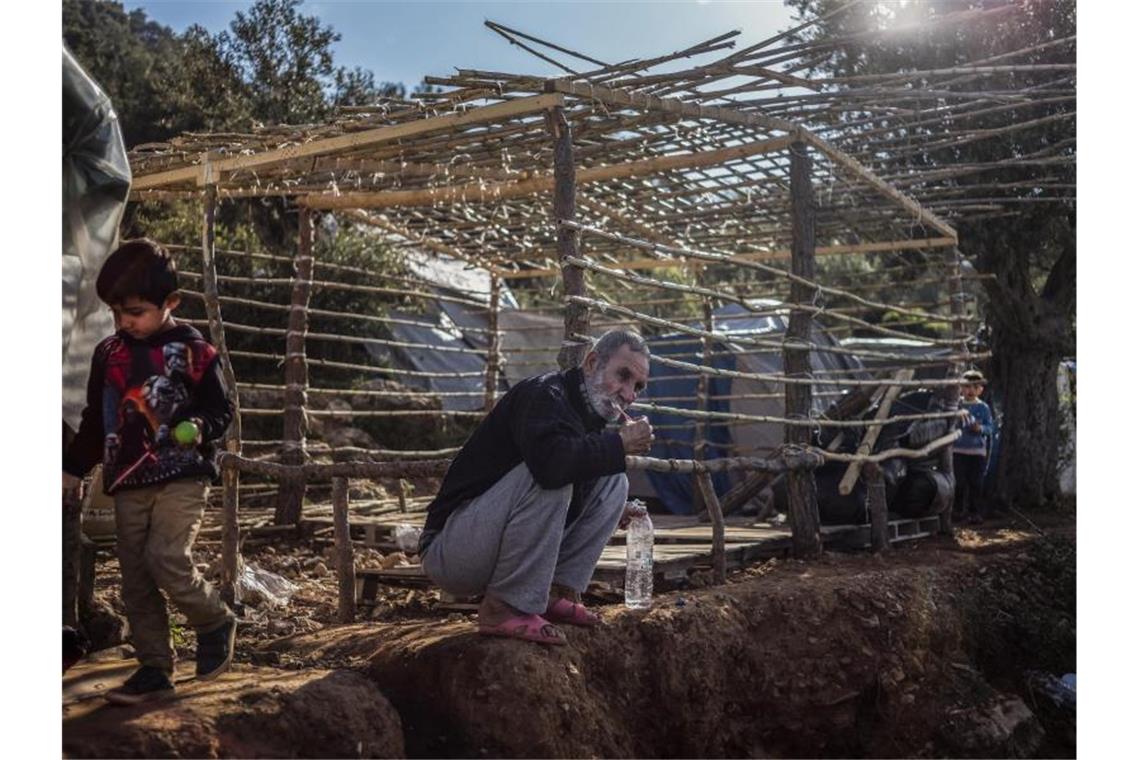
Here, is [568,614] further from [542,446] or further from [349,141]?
[349,141]

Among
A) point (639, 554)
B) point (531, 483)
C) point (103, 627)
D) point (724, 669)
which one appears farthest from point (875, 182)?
point (103, 627)

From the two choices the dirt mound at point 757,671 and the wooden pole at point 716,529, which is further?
the wooden pole at point 716,529

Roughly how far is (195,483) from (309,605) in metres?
2.64

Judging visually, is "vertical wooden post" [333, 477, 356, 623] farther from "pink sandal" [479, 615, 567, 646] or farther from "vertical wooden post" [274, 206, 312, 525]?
"vertical wooden post" [274, 206, 312, 525]

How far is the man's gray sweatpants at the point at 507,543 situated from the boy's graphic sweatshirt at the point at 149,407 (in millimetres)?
850

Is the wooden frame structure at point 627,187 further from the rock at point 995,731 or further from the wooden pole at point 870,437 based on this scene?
the rock at point 995,731

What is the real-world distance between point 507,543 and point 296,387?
13.7ft

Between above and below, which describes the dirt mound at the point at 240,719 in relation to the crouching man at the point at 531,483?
below

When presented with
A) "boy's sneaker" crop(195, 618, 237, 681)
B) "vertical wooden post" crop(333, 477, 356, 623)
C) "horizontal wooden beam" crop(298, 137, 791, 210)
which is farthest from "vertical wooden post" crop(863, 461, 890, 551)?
"boy's sneaker" crop(195, 618, 237, 681)

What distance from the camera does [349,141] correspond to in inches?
217

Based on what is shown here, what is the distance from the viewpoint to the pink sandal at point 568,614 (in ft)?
12.8

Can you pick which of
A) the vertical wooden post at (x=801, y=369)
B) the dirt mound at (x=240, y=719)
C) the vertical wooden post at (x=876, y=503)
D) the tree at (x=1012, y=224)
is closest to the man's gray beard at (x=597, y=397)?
the dirt mound at (x=240, y=719)

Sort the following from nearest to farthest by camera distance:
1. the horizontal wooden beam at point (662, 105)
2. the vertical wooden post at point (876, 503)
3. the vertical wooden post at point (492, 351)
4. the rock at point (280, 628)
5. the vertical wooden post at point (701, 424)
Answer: the rock at point (280, 628) < the horizontal wooden beam at point (662, 105) < the vertical wooden post at point (876, 503) < the vertical wooden post at point (701, 424) < the vertical wooden post at point (492, 351)

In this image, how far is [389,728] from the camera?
10.8ft
